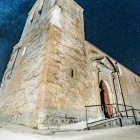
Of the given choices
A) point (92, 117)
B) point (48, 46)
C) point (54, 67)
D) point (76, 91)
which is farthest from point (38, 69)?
point (92, 117)

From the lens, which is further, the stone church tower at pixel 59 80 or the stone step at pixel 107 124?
the stone church tower at pixel 59 80

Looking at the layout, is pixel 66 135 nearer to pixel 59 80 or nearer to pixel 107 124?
pixel 107 124

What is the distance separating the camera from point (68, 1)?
22.3 ft

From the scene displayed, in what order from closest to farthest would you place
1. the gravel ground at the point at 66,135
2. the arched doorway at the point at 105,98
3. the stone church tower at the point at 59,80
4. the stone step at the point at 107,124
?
the gravel ground at the point at 66,135 < the stone step at the point at 107,124 < the stone church tower at the point at 59,80 < the arched doorway at the point at 105,98

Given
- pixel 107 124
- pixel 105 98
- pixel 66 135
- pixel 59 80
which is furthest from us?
pixel 105 98

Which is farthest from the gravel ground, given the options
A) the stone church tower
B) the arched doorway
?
the arched doorway

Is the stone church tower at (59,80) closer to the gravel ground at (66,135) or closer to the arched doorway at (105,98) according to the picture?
the arched doorway at (105,98)

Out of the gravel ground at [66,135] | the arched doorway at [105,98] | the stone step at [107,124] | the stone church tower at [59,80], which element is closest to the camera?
the gravel ground at [66,135]

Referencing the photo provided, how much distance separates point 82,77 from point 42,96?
2252 millimetres

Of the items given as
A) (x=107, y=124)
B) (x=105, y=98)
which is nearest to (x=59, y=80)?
(x=107, y=124)

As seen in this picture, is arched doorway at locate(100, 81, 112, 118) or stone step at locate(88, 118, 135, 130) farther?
arched doorway at locate(100, 81, 112, 118)

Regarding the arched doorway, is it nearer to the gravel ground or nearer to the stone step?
the stone step

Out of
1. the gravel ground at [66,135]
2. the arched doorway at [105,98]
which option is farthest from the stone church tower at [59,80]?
the gravel ground at [66,135]

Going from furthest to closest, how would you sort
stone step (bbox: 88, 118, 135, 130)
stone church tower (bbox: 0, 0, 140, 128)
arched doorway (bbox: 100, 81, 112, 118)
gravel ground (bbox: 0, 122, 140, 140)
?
arched doorway (bbox: 100, 81, 112, 118), stone church tower (bbox: 0, 0, 140, 128), stone step (bbox: 88, 118, 135, 130), gravel ground (bbox: 0, 122, 140, 140)
